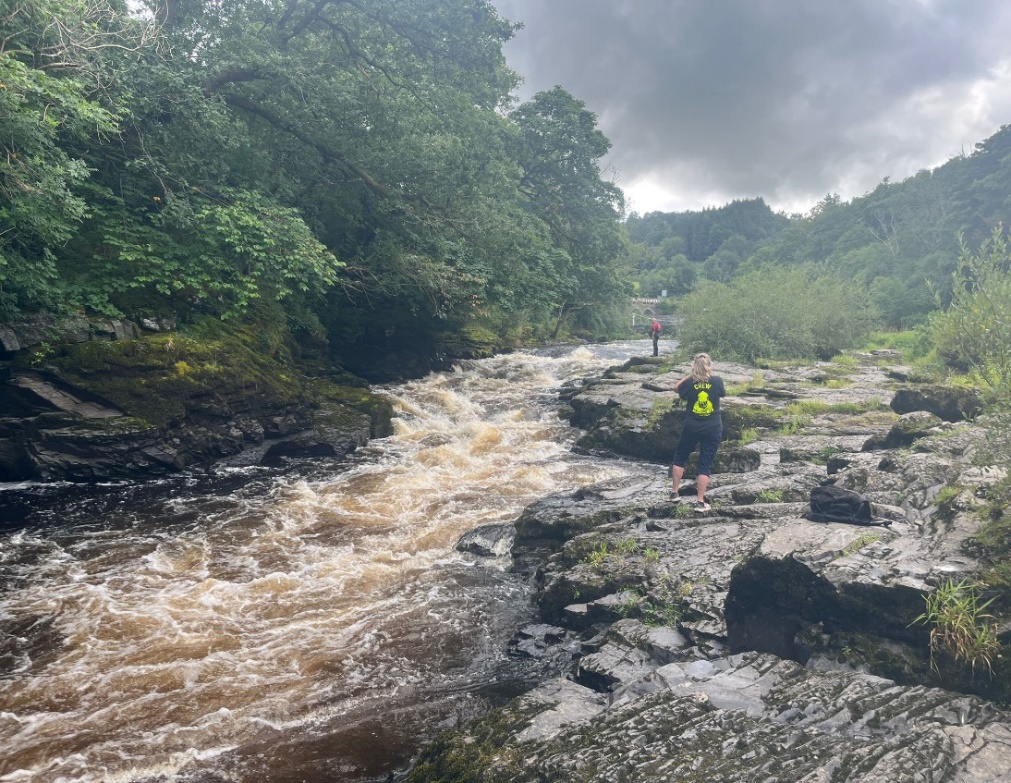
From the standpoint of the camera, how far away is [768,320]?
25.2m

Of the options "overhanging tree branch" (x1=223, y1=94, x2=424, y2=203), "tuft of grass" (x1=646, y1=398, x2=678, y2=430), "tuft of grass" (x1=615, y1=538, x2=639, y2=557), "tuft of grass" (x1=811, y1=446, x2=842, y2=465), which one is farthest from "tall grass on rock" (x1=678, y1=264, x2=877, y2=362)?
"tuft of grass" (x1=615, y1=538, x2=639, y2=557)

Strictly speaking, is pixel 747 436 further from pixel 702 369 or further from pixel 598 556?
pixel 598 556

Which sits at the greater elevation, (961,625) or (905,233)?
(905,233)

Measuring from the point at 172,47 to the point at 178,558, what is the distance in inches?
463

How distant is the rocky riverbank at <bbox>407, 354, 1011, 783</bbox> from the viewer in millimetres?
3889

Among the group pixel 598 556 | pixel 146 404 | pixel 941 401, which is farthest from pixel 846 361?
pixel 146 404

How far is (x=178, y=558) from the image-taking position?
820 centimetres

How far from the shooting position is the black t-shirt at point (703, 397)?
8.93 meters

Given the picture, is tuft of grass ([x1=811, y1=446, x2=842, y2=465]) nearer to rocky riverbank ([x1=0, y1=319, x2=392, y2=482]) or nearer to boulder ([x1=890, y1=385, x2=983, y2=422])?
boulder ([x1=890, y1=385, x2=983, y2=422])

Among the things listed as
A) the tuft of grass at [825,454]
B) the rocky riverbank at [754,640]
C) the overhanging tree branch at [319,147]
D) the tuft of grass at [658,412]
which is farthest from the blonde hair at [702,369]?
the overhanging tree branch at [319,147]

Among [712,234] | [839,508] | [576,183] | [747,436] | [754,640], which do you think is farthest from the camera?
[712,234]

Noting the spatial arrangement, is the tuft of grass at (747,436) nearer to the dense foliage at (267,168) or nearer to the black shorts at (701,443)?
the black shorts at (701,443)

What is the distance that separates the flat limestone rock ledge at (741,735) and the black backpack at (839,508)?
2.01m

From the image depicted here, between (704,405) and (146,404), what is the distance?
995cm
